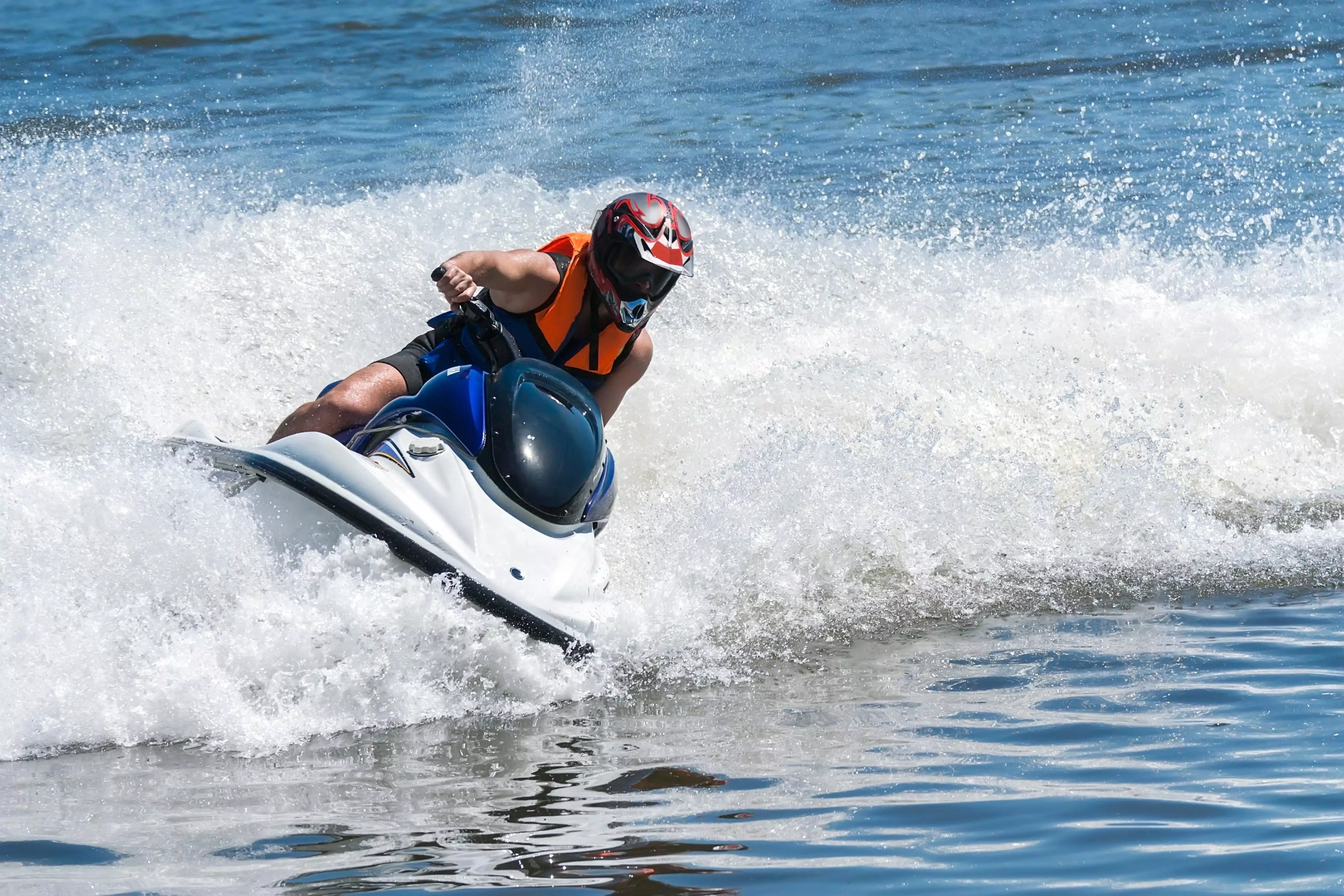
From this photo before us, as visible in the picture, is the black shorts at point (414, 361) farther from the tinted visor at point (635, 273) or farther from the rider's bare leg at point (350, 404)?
the tinted visor at point (635, 273)

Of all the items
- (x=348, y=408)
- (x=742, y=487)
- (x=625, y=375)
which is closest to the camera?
(x=348, y=408)

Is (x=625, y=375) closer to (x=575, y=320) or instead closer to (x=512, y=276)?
(x=575, y=320)

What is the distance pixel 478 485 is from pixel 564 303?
4.23ft

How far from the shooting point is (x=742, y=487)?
253 inches

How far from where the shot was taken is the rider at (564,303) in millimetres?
5754

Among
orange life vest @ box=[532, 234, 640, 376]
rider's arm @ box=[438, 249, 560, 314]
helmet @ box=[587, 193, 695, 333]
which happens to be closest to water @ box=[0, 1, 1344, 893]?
orange life vest @ box=[532, 234, 640, 376]

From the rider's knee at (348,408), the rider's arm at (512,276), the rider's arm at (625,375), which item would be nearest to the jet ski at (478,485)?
the rider's knee at (348,408)

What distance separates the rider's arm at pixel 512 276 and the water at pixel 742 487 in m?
1.12

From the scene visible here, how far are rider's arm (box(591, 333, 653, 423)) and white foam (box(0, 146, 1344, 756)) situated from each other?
55 cm

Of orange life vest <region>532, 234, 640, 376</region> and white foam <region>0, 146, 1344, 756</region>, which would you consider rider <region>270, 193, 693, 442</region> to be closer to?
orange life vest <region>532, 234, 640, 376</region>

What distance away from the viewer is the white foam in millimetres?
4621

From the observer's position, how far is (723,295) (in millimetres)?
10211

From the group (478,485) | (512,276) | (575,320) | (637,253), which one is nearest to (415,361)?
(512,276)

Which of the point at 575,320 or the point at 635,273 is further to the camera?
the point at 575,320
